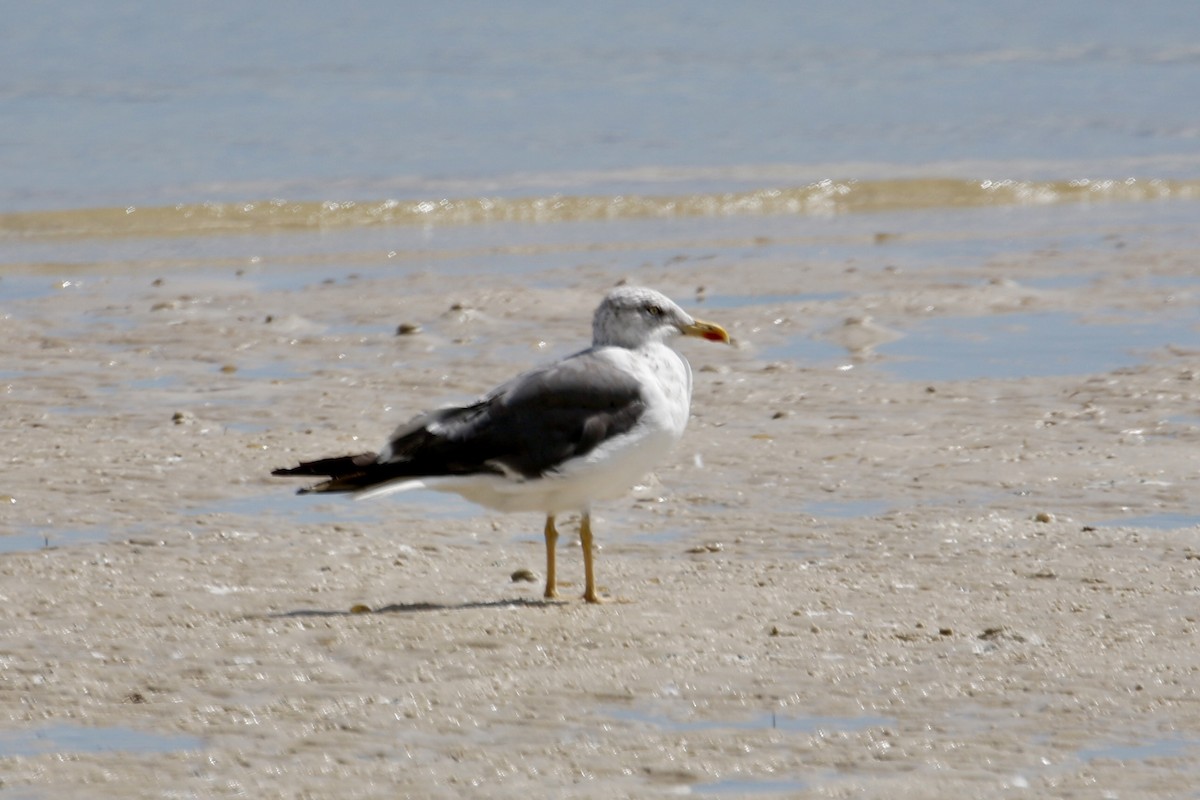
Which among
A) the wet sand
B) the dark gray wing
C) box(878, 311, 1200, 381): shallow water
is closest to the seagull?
the dark gray wing

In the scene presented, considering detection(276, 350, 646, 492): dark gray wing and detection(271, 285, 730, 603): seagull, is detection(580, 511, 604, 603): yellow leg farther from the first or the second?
detection(276, 350, 646, 492): dark gray wing

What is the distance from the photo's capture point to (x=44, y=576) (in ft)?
19.6

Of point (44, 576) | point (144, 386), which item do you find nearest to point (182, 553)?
point (44, 576)

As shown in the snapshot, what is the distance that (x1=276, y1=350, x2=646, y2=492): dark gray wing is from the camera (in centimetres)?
575

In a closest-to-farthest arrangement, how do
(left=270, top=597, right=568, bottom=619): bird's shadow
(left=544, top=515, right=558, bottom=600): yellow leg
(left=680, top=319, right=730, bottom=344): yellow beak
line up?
(left=270, top=597, right=568, bottom=619): bird's shadow < (left=544, top=515, right=558, bottom=600): yellow leg < (left=680, top=319, right=730, bottom=344): yellow beak

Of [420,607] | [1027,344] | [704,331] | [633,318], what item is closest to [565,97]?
[1027,344]

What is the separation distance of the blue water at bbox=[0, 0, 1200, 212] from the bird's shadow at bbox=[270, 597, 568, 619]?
12574 millimetres

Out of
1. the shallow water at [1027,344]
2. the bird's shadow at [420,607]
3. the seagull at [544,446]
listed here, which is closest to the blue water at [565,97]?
the shallow water at [1027,344]

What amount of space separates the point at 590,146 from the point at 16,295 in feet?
33.9

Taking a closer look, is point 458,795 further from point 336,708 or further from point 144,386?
point 144,386

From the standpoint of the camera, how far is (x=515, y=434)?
19.0 ft

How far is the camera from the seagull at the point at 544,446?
18.9 ft

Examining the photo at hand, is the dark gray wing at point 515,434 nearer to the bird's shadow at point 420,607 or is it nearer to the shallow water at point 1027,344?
the bird's shadow at point 420,607

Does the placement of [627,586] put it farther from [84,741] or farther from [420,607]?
[84,741]
